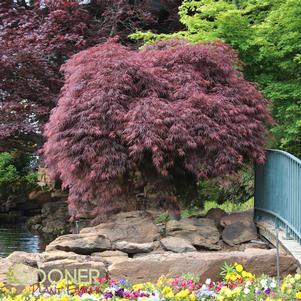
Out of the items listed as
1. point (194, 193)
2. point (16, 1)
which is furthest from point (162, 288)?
point (16, 1)

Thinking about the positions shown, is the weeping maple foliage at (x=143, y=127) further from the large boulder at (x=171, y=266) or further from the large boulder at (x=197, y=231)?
the large boulder at (x=171, y=266)

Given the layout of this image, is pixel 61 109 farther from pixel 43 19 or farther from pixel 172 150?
pixel 43 19

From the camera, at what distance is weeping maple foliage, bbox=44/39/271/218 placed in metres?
7.34

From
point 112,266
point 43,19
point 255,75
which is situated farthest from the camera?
point 43,19

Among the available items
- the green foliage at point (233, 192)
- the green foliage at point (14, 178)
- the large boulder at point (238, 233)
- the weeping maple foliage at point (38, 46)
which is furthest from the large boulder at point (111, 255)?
the green foliage at point (14, 178)

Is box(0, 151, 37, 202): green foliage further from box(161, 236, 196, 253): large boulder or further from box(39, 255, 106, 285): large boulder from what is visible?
box(39, 255, 106, 285): large boulder

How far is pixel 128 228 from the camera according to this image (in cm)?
770

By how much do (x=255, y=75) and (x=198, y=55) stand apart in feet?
8.49

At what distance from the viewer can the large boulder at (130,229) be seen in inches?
297

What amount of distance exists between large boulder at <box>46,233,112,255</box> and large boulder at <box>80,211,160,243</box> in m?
0.37

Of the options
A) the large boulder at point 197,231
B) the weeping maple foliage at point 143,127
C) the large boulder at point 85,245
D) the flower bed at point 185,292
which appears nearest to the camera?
the flower bed at point 185,292

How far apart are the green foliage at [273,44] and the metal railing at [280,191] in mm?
1333

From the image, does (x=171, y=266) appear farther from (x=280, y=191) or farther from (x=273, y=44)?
(x=273, y=44)

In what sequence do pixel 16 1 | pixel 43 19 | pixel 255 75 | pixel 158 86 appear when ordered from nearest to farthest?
pixel 158 86 < pixel 255 75 < pixel 43 19 < pixel 16 1
